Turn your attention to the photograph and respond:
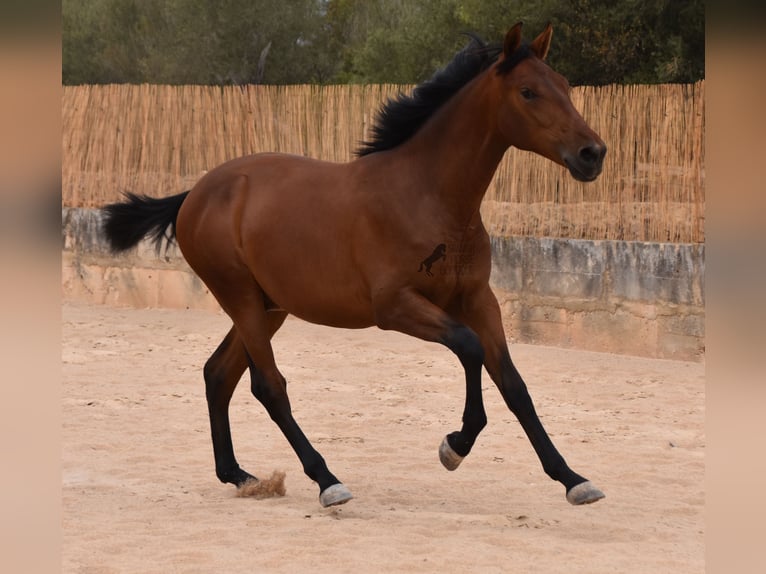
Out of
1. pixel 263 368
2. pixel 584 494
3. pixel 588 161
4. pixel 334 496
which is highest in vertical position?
pixel 588 161

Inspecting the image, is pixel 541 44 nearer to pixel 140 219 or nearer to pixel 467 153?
pixel 467 153

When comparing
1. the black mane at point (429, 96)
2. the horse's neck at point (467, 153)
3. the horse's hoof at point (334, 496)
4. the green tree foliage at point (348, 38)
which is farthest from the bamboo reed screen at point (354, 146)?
the horse's hoof at point (334, 496)

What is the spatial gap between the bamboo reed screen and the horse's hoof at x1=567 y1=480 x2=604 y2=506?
17.0 feet

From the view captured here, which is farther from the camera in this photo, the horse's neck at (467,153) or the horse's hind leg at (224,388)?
the horse's hind leg at (224,388)

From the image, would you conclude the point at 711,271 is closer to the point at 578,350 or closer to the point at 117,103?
the point at 578,350

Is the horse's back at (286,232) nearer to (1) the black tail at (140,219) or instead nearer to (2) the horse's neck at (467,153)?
(1) the black tail at (140,219)

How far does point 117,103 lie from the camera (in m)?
13.3

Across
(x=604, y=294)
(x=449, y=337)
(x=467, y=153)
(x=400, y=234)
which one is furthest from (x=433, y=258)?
(x=604, y=294)

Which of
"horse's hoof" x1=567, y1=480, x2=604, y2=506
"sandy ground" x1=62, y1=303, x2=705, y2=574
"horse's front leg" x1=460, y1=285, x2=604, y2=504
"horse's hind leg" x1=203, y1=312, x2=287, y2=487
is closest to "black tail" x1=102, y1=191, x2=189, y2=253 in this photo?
"horse's hind leg" x1=203, y1=312, x2=287, y2=487

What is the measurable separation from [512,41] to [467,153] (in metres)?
0.54

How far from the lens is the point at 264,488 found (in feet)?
18.9

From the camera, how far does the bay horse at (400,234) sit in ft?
16.0

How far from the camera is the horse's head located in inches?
181

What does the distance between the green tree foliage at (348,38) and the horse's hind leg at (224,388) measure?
35.5 ft
